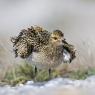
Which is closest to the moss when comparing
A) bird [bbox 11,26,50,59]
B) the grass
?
the grass

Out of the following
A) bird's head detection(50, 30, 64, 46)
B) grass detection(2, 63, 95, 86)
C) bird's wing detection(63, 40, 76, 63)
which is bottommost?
grass detection(2, 63, 95, 86)

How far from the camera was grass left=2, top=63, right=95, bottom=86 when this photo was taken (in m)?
1.61

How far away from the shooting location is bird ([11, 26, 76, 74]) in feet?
5.33

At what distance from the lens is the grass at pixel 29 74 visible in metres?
1.61

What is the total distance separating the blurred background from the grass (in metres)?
0.02

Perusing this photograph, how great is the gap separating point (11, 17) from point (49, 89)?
0.30m

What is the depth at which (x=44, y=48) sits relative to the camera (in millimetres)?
1635

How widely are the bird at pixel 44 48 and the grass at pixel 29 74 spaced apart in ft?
0.06

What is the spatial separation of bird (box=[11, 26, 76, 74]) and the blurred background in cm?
3

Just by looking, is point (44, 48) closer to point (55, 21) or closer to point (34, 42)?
point (34, 42)

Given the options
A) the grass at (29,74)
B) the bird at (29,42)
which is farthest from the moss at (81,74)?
the bird at (29,42)

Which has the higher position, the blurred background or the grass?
the blurred background

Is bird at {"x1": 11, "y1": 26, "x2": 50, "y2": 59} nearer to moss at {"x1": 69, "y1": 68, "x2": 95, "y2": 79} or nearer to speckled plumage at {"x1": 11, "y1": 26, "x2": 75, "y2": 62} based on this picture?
speckled plumage at {"x1": 11, "y1": 26, "x2": 75, "y2": 62}

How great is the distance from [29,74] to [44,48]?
0.08 metres
